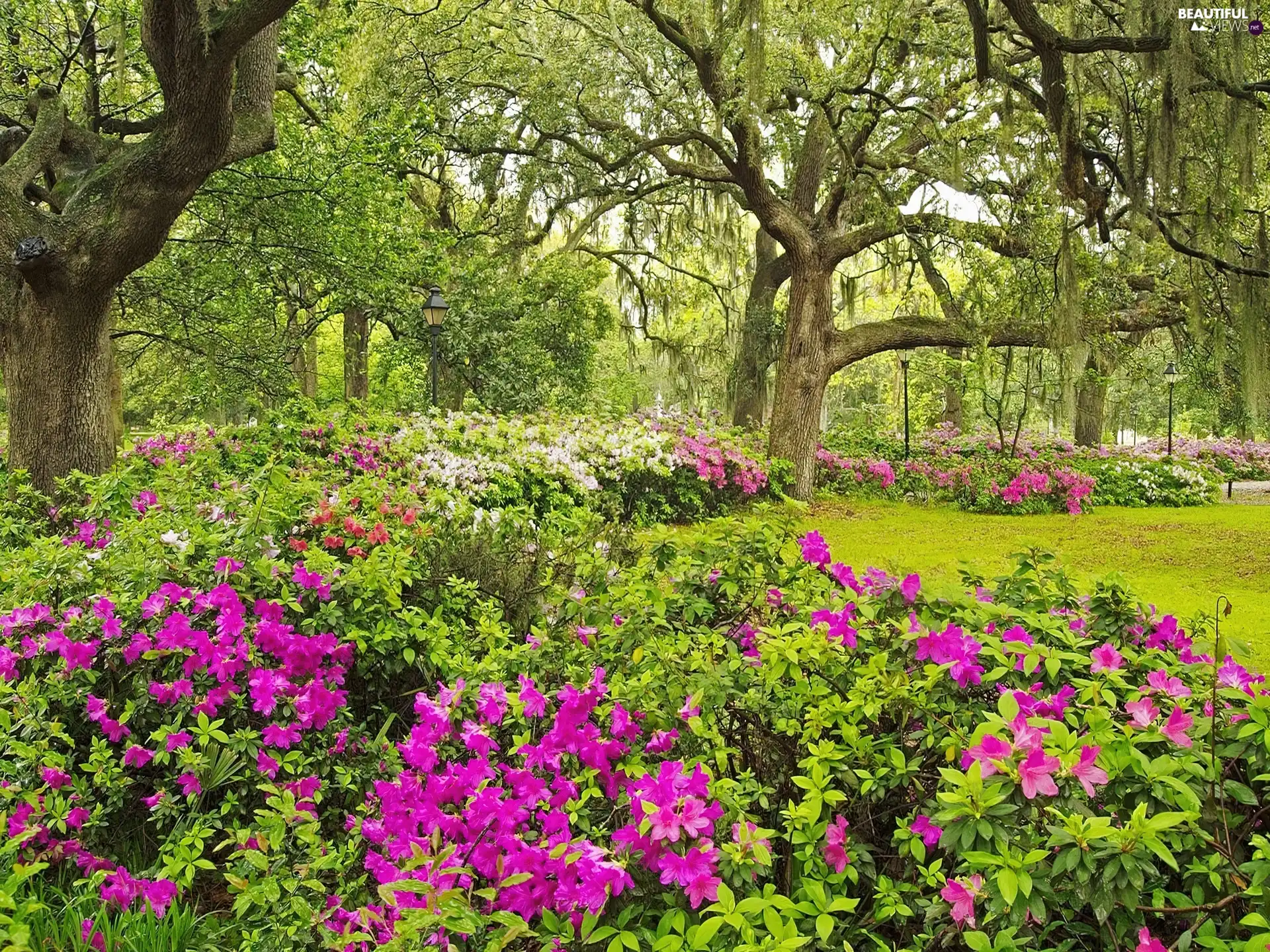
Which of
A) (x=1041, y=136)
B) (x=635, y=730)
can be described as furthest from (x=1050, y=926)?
(x=1041, y=136)

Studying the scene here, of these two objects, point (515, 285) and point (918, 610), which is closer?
point (918, 610)

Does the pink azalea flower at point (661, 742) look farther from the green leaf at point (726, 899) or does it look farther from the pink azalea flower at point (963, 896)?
the pink azalea flower at point (963, 896)

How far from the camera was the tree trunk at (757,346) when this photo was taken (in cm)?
1642

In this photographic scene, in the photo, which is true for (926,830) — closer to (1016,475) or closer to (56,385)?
(56,385)

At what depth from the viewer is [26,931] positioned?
1.54m

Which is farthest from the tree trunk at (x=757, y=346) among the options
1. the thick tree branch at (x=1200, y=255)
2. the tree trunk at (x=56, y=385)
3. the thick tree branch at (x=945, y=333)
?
the tree trunk at (x=56, y=385)

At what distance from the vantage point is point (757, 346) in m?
16.5

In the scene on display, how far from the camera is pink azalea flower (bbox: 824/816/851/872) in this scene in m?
1.57

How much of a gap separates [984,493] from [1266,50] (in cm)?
739

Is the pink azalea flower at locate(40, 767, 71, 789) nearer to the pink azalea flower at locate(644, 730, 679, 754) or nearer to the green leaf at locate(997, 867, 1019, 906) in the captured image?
the pink azalea flower at locate(644, 730, 679, 754)

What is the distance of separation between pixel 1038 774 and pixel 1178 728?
364mm

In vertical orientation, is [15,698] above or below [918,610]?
below

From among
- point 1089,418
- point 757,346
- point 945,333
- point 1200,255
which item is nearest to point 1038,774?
point 1200,255

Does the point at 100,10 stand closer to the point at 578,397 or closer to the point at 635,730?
the point at 635,730
